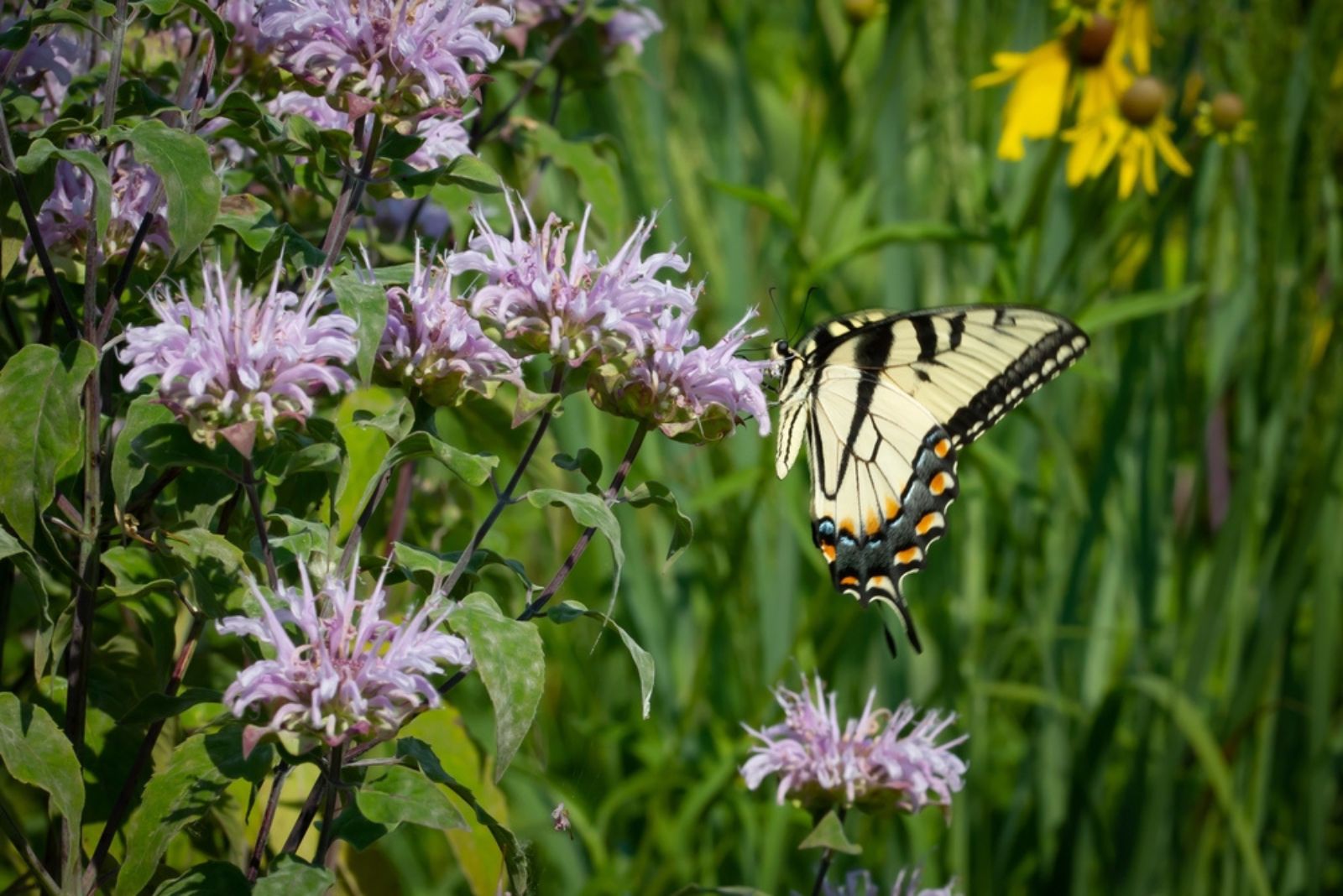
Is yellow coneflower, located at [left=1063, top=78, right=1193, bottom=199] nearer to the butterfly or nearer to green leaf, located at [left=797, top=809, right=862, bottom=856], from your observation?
the butterfly

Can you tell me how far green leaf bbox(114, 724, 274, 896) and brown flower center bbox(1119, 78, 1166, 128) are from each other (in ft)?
4.27

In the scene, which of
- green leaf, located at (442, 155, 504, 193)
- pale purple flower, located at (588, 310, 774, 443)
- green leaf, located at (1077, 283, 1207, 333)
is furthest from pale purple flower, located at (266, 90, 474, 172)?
green leaf, located at (1077, 283, 1207, 333)

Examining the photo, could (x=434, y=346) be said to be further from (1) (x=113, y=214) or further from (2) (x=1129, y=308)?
(2) (x=1129, y=308)

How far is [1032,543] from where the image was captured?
1.83 m

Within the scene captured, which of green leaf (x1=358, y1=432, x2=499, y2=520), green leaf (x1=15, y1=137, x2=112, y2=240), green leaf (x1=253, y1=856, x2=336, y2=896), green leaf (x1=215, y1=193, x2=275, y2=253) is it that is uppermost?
green leaf (x1=15, y1=137, x2=112, y2=240)

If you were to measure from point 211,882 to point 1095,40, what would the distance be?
1.39m

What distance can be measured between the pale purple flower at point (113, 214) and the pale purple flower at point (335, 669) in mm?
259

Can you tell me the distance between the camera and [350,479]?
0.94 meters

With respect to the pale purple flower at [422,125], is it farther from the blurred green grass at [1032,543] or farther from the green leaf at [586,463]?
the blurred green grass at [1032,543]

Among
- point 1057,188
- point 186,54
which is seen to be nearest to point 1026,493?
point 1057,188

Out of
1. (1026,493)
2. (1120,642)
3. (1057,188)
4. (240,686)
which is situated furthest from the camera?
(1120,642)

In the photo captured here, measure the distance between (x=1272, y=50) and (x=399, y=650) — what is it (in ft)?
3.91

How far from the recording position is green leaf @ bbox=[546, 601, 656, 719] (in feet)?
2.08

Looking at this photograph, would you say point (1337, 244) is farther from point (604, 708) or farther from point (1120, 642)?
point (604, 708)
